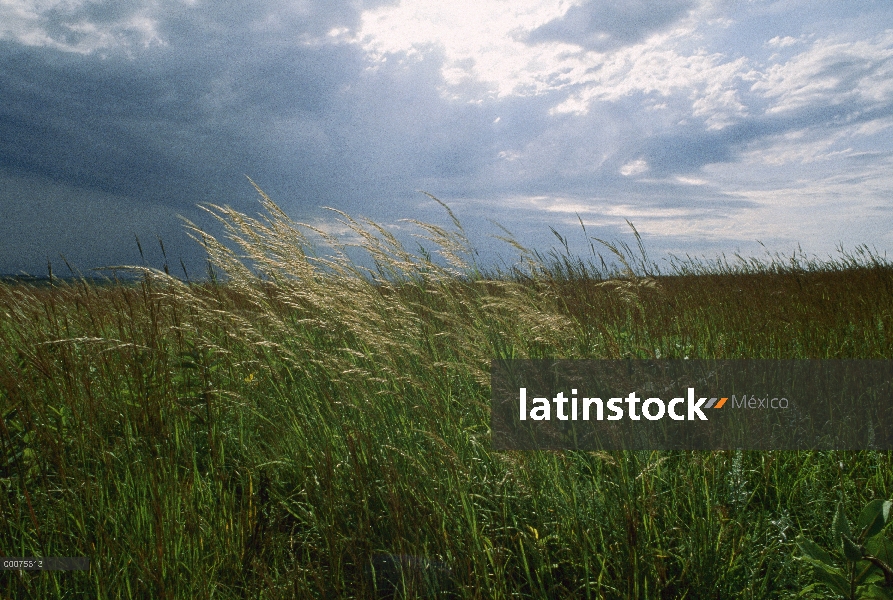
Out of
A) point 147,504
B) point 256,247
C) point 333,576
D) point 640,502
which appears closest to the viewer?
point 333,576

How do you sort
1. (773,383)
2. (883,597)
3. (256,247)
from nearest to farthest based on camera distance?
1. (883,597)
2. (773,383)
3. (256,247)

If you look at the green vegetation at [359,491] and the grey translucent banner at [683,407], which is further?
the grey translucent banner at [683,407]

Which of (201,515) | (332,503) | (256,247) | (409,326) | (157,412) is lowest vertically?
(201,515)

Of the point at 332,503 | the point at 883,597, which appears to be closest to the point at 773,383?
the point at 883,597

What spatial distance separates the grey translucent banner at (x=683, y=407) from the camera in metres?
2.30

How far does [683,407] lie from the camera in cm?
262

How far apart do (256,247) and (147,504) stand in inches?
72.5

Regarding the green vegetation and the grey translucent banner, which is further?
the grey translucent banner

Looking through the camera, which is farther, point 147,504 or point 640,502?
point 147,504

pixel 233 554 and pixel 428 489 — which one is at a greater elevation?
pixel 428 489

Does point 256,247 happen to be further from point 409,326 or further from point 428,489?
point 428,489

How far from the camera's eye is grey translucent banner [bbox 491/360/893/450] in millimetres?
2301

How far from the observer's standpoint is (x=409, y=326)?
9.65 feet

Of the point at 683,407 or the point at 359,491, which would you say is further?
the point at 683,407
